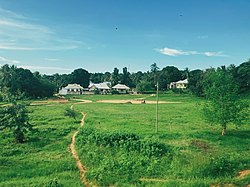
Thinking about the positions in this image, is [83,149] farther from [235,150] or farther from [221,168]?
[235,150]

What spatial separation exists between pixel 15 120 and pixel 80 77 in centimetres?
10619

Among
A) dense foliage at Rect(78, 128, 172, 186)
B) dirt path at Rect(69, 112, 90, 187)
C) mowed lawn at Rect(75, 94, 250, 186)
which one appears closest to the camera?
mowed lawn at Rect(75, 94, 250, 186)

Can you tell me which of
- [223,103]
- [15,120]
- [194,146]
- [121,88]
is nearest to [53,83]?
[121,88]

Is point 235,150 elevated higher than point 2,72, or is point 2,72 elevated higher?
point 2,72

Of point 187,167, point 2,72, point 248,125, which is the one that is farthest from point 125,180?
point 2,72

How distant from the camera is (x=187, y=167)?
52.8 ft

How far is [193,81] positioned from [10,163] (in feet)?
Result: 243

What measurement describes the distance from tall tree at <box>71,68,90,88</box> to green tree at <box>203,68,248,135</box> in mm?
104372

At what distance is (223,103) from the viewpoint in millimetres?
25000

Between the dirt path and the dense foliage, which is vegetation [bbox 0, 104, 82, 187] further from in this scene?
the dense foliage

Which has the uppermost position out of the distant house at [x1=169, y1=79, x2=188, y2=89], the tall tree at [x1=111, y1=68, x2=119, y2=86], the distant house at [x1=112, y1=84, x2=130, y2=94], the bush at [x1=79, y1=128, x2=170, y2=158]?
the tall tree at [x1=111, y1=68, x2=119, y2=86]

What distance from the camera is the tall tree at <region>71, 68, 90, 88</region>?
126 meters

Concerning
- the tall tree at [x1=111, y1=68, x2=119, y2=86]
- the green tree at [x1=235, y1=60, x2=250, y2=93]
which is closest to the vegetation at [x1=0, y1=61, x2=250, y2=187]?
the green tree at [x1=235, y1=60, x2=250, y2=93]

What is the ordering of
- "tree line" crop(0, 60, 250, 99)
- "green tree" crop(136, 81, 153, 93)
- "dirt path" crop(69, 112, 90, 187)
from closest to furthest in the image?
"dirt path" crop(69, 112, 90, 187), "tree line" crop(0, 60, 250, 99), "green tree" crop(136, 81, 153, 93)
